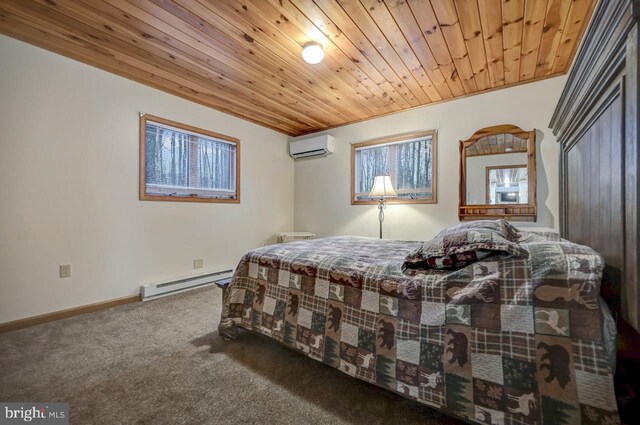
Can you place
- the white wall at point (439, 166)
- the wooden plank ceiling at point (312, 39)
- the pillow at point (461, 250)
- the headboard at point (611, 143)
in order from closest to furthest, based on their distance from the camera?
the headboard at point (611, 143) < the pillow at point (461, 250) < the wooden plank ceiling at point (312, 39) < the white wall at point (439, 166)

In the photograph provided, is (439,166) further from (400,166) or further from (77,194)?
(77,194)

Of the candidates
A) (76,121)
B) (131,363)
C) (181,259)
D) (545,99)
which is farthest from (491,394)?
(76,121)

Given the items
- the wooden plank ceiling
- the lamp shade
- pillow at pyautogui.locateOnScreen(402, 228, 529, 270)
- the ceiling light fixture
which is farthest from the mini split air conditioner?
pillow at pyautogui.locateOnScreen(402, 228, 529, 270)

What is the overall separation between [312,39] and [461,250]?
6.18 feet

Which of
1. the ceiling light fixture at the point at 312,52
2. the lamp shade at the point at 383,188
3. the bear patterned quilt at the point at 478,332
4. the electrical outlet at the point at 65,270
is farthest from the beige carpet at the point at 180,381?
the ceiling light fixture at the point at 312,52

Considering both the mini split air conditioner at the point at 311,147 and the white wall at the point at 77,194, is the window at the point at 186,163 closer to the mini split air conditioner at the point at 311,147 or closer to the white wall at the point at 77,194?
the white wall at the point at 77,194

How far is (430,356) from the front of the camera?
107 centimetres

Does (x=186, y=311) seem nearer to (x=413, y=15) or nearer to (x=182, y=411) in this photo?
(x=182, y=411)

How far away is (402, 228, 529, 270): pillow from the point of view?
3.37 ft

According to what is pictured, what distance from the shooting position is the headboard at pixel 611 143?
0.77m

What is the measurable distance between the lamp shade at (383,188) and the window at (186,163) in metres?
1.90

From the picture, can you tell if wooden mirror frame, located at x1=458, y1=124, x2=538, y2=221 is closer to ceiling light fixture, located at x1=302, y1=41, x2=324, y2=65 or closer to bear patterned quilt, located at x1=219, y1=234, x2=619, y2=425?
bear patterned quilt, located at x1=219, y1=234, x2=619, y2=425

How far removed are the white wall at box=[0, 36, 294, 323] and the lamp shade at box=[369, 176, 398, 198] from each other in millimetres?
2195

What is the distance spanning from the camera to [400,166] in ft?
11.2
